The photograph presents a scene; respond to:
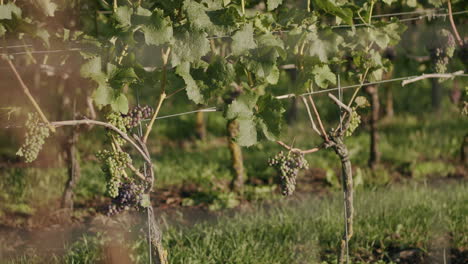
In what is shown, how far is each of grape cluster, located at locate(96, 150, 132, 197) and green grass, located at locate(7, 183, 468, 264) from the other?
1.00 m

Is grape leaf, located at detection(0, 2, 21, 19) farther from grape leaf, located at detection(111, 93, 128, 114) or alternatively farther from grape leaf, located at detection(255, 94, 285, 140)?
grape leaf, located at detection(255, 94, 285, 140)

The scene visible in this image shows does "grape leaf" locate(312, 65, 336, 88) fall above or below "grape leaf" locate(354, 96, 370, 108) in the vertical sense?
above

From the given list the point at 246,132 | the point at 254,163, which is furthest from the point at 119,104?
the point at 254,163

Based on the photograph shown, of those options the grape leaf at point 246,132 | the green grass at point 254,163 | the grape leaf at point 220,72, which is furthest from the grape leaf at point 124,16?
the green grass at point 254,163

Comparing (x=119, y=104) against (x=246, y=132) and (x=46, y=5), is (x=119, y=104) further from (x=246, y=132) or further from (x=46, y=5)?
(x=46, y=5)

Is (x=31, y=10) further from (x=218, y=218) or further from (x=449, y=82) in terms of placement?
(x=449, y=82)

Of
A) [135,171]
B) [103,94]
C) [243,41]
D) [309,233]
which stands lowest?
[309,233]

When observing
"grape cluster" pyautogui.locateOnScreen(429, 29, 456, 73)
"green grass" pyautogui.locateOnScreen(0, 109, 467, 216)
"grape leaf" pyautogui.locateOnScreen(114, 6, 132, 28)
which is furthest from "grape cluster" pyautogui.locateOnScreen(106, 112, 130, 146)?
"grape cluster" pyautogui.locateOnScreen(429, 29, 456, 73)

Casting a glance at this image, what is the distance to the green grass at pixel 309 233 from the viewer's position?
402 centimetres

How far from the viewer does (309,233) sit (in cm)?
436

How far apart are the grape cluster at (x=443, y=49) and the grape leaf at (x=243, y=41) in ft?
5.83

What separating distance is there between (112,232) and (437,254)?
→ 6.85 ft

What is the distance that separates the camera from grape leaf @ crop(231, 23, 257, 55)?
2.97 m

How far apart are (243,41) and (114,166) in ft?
2.61
